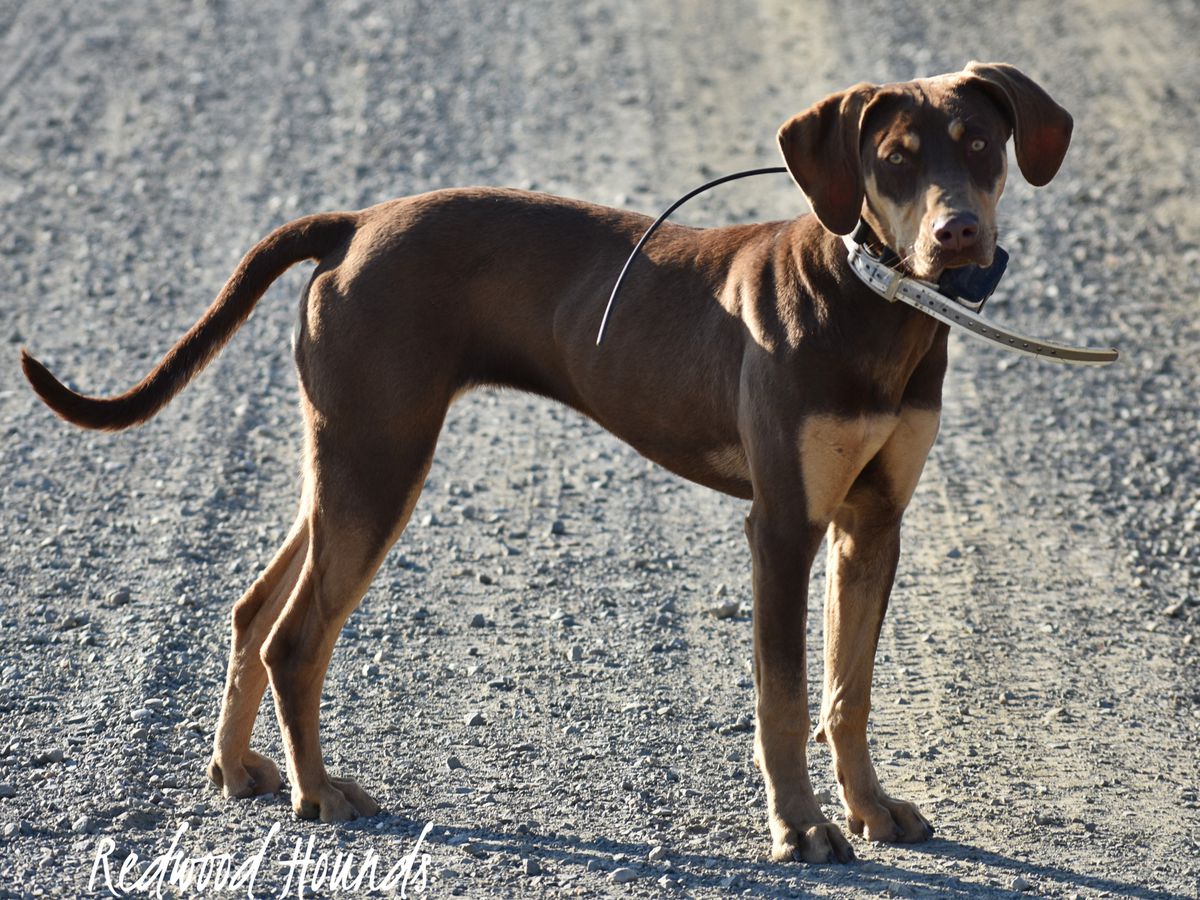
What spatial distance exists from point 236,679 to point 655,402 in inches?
65.3

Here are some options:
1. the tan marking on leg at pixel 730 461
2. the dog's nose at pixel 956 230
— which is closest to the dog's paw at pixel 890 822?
the tan marking on leg at pixel 730 461

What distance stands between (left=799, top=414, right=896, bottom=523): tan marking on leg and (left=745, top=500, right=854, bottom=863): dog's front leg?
11 centimetres

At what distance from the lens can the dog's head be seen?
4.21 metres

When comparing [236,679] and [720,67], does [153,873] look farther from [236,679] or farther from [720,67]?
[720,67]

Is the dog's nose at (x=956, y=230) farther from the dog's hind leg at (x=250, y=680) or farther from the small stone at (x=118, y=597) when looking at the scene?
the small stone at (x=118, y=597)

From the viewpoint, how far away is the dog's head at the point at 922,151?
4.21m

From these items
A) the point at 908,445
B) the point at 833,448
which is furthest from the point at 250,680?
the point at 908,445

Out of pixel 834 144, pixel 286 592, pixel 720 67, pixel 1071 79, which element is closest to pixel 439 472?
pixel 286 592

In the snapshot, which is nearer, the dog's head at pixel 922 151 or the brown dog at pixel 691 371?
the dog's head at pixel 922 151

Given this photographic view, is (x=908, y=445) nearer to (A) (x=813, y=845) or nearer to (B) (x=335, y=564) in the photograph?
(A) (x=813, y=845)

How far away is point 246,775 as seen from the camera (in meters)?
5.00

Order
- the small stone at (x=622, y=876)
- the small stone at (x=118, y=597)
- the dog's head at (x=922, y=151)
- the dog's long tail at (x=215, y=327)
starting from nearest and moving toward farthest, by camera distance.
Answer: the dog's head at (x=922, y=151) < the small stone at (x=622, y=876) < the dog's long tail at (x=215, y=327) < the small stone at (x=118, y=597)

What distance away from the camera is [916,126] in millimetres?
4270

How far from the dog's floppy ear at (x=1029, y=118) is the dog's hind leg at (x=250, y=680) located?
8.23ft
